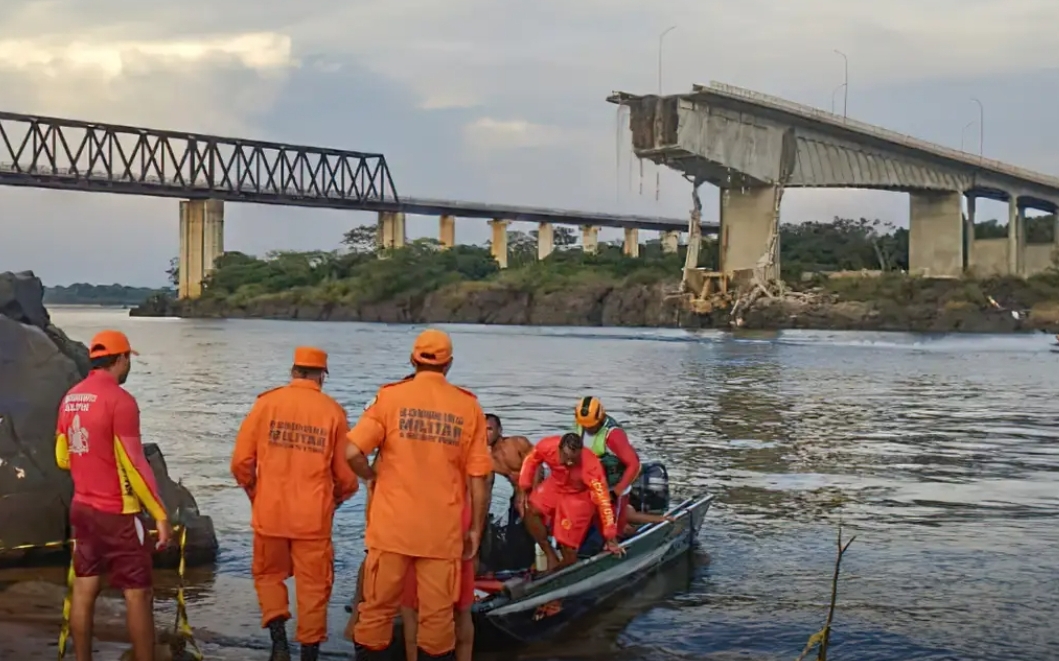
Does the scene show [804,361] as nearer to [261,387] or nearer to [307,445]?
[261,387]

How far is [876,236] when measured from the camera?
129875mm

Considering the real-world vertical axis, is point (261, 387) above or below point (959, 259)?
below

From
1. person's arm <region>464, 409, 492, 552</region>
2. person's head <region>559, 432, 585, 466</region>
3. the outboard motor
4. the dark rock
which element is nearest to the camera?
person's arm <region>464, 409, 492, 552</region>

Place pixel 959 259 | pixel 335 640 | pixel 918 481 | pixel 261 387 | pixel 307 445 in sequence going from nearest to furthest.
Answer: pixel 307 445, pixel 335 640, pixel 918 481, pixel 261 387, pixel 959 259

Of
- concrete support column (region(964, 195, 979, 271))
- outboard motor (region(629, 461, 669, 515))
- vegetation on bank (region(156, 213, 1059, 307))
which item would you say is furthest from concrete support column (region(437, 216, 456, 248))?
outboard motor (region(629, 461, 669, 515))

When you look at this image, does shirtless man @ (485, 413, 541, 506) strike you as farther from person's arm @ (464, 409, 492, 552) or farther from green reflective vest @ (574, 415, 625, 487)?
person's arm @ (464, 409, 492, 552)

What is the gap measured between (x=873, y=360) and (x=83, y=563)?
5387cm

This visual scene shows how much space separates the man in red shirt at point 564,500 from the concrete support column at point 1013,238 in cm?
9950

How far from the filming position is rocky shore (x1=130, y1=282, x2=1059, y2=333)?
94625mm

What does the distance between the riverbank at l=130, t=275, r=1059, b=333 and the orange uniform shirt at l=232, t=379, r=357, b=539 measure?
3375 inches

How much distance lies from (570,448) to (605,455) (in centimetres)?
108

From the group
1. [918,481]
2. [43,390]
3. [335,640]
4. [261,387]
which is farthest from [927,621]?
[261,387]

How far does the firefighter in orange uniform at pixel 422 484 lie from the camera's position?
6555 mm

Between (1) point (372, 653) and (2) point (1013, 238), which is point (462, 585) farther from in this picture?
(2) point (1013, 238)
